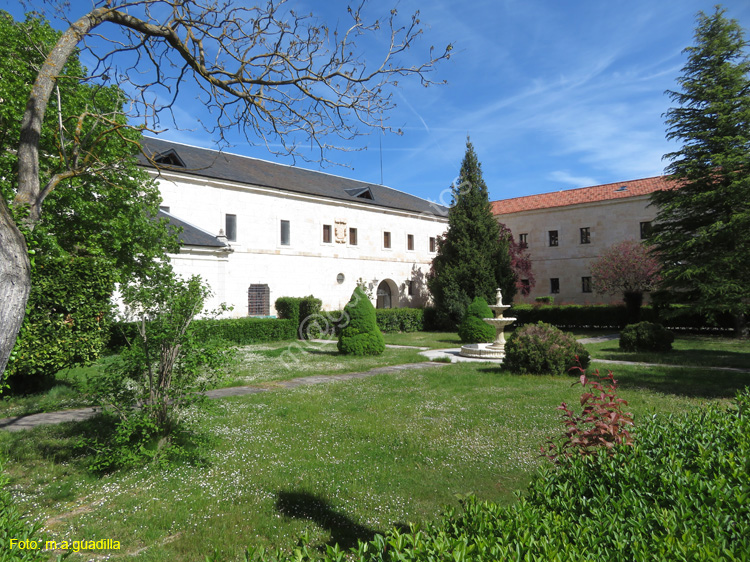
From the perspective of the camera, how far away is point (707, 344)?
60.4 ft

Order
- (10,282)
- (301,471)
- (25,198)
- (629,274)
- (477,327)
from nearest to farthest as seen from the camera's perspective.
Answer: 1. (10,282)
2. (25,198)
3. (301,471)
4. (477,327)
5. (629,274)

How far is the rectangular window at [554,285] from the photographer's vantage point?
112 feet

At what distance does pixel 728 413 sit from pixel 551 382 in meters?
6.65

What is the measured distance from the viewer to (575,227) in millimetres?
33094

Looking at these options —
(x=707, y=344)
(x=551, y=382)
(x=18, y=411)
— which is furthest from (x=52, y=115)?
(x=707, y=344)

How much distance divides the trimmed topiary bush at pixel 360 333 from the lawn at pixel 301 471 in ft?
23.0

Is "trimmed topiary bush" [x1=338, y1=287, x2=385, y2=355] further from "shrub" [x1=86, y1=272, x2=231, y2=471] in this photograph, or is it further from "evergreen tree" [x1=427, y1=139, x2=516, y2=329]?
"evergreen tree" [x1=427, y1=139, x2=516, y2=329]

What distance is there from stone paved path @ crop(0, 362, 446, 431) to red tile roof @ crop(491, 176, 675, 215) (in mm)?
24491

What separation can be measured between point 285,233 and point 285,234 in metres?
0.06

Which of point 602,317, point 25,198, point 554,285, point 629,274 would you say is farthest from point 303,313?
point 25,198

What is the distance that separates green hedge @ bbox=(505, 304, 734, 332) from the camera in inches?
923

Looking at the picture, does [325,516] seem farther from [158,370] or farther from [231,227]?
[231,227]

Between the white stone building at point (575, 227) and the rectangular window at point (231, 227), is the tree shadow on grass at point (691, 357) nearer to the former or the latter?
the white stone building at point (575, 227)

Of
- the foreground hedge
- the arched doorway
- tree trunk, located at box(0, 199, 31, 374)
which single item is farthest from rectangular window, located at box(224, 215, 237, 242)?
the foreground hedge
